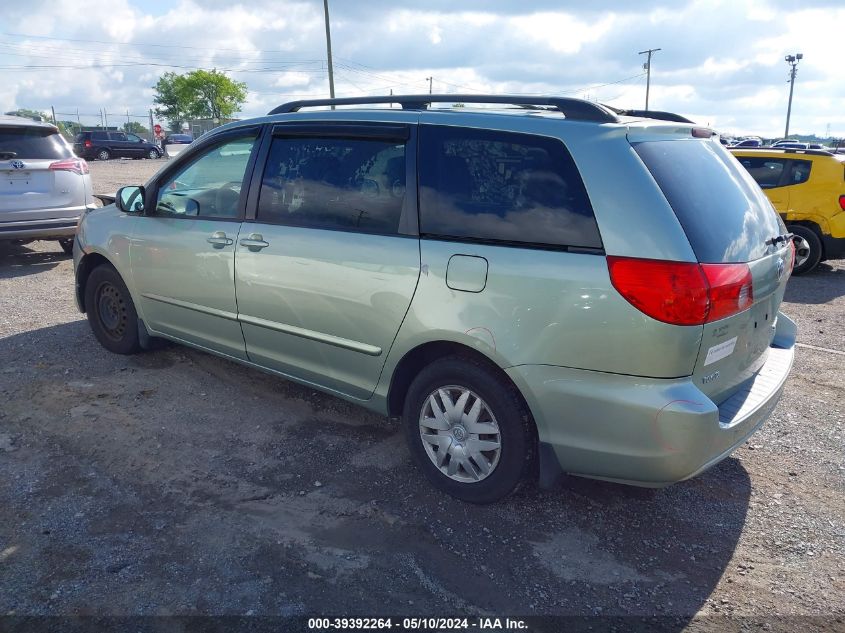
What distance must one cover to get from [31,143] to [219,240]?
18.6 ft

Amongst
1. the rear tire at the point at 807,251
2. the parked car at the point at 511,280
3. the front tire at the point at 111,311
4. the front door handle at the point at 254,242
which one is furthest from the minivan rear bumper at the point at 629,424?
the rear tire at the point at 807,251

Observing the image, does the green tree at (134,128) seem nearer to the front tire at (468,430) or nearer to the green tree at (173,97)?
the green tree at (173,97)

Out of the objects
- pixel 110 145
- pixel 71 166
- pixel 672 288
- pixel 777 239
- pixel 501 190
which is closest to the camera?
pixel 672 288

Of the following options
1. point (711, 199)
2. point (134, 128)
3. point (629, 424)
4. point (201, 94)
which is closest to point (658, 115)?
point (711, 199)

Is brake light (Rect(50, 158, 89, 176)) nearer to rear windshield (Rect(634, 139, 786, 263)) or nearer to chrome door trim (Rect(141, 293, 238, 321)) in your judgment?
chrome door trim (Rect(141, 293, 238, 321))

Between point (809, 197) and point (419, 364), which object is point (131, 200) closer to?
point (419, 364)

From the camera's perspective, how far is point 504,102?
3461 millimetres

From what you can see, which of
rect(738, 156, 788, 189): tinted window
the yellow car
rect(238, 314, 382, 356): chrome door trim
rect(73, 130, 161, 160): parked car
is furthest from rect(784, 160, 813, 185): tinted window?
rect(73, 130, 161, 160): parked car

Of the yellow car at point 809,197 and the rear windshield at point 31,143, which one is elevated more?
the rear windshield at point 31,143

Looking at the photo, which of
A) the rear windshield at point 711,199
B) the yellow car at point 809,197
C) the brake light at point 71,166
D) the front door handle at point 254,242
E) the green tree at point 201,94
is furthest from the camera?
the green tree at point 201,94

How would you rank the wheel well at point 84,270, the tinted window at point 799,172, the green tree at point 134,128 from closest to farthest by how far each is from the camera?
the wheel well at point 84,270 → the tinted window at point 799,172 → the green tree at point 134,128

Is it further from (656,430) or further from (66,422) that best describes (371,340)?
(66,422)

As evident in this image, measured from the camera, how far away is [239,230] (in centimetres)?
418

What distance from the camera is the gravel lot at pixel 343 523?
9.05ft
